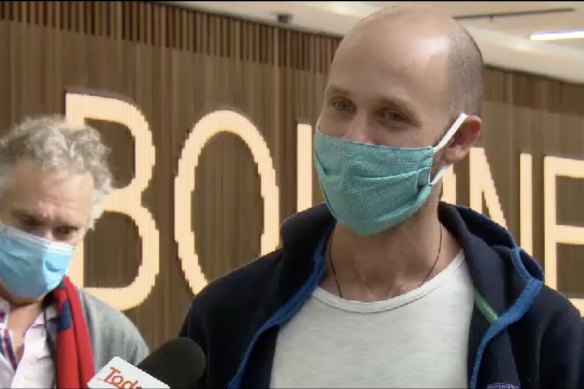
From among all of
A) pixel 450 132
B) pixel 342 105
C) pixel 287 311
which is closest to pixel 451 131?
pixel 450 132

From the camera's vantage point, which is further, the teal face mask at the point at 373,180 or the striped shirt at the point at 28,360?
the striped shirt at the point at 28,360

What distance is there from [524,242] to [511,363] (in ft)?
4.34

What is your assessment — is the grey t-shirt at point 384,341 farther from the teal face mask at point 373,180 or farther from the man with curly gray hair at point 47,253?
the man with curly gray hair at point 47,253

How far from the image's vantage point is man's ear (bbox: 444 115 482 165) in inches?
40.1

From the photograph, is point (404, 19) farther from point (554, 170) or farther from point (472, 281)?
point (554, 170)

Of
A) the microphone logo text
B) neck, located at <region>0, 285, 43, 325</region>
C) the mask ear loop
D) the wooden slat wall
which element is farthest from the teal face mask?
the wooden slat wall

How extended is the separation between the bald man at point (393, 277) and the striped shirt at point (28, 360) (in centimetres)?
71

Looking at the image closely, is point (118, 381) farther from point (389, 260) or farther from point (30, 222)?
point (30, 222)

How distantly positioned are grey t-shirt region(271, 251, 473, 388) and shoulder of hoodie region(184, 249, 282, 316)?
5 centimetres

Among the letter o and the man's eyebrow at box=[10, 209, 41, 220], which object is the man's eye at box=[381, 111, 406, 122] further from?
the letter o

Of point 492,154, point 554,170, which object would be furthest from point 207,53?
point 554,170

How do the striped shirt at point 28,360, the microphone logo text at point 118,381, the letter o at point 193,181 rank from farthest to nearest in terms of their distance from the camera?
the letter o at point 193,181, the striped shirt at point 28,360, the microphone logo text at point 118,381

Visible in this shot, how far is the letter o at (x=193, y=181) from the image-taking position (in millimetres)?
2527

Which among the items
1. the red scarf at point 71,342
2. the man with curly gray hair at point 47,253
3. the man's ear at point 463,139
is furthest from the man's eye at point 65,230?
the man's ear at point 463,139
